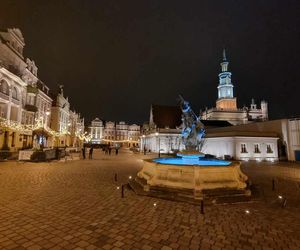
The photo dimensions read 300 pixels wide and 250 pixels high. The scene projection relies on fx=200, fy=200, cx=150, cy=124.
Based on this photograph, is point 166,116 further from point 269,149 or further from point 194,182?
point 194,182

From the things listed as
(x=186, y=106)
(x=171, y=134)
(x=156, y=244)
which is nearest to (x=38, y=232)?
(x=156, y=244)

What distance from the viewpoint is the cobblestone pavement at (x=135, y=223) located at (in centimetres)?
471

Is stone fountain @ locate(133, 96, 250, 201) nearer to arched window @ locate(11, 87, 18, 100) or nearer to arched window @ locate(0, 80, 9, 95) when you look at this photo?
arched window @ locate(0, 80, 9, 95)

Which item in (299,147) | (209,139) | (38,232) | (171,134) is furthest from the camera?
Result: (171,134)

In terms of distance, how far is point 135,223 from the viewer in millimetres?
5887

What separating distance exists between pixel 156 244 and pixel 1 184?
9898 millimetres

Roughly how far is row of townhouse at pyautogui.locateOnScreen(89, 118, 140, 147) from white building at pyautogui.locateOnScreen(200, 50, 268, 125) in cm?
4033

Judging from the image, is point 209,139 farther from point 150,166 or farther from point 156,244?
point 156,244

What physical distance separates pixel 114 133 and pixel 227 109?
57443mm

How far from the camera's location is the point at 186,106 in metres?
14.5

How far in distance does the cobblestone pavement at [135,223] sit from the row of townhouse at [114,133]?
94.6 meters

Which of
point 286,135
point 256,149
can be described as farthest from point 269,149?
point 286,135

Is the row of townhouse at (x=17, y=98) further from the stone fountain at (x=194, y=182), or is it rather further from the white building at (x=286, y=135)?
the white building at (x=286, y=135)

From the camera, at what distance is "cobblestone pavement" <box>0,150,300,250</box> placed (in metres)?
4.71
